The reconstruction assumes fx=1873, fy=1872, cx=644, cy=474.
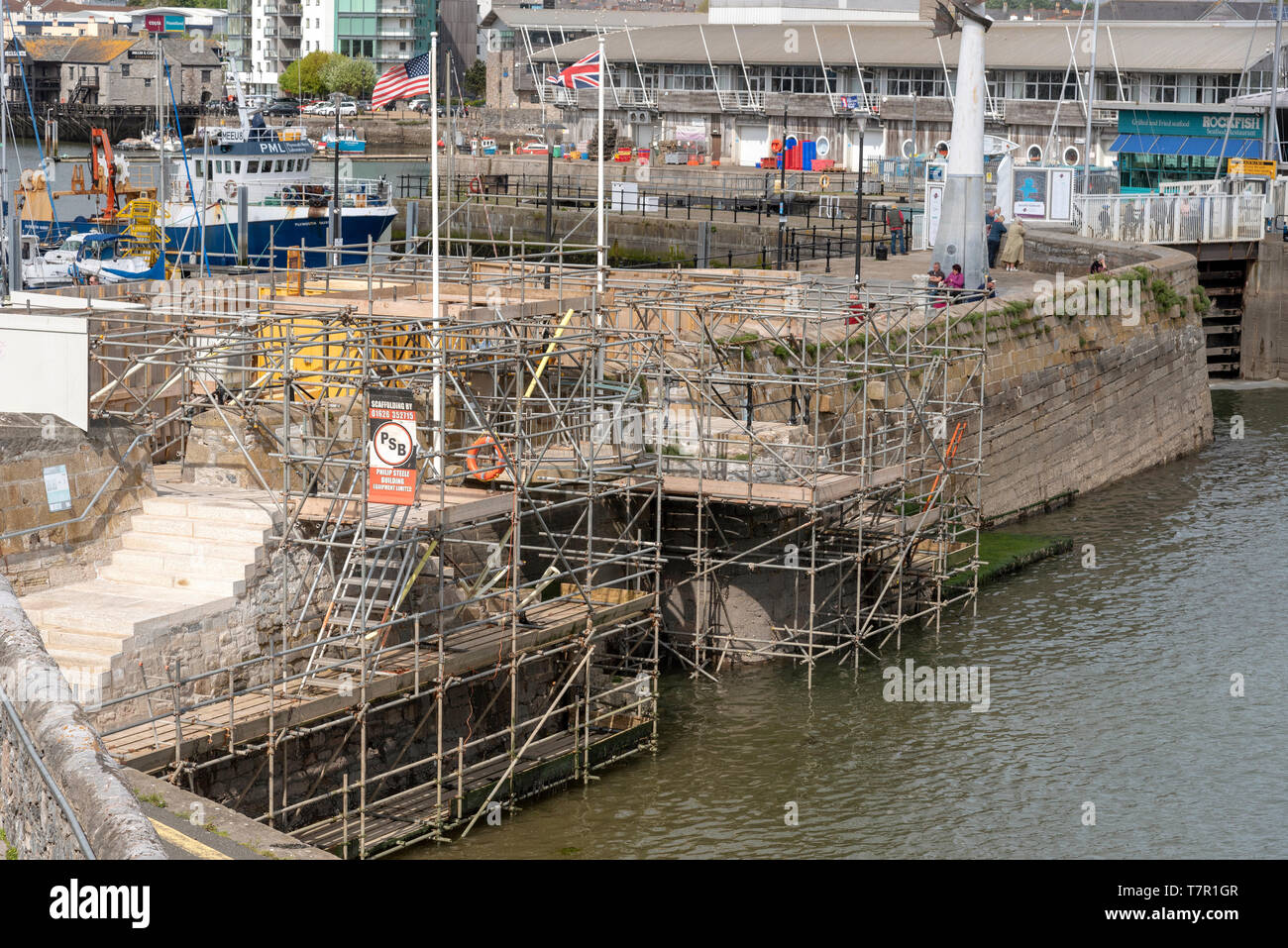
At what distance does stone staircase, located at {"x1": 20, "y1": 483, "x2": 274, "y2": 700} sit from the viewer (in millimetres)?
16359

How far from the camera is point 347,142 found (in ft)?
318

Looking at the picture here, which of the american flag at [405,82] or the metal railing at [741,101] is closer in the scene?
the american flag at [405,82]

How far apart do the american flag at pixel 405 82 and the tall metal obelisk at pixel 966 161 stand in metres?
11.6

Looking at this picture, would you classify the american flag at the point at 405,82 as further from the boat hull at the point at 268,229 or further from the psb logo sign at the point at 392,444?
the boat hull at the point at 268,229

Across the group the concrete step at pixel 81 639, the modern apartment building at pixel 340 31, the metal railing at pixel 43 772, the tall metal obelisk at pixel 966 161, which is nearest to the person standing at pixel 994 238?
the tall metal obelisk at pixel 966 161

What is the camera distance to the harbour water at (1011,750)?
62.0 feet

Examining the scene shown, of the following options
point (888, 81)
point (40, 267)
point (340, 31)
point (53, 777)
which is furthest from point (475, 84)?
point (53, 777)

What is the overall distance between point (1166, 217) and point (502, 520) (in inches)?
1265

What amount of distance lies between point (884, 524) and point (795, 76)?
55737 millimetres

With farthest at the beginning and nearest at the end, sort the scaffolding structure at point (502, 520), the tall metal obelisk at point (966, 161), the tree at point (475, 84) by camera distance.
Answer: the tree at point (475, 84)
the tall metal obelisk at point (966, 161)
the scaffolding structure at point (502, 520)

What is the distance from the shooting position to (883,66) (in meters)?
75.9

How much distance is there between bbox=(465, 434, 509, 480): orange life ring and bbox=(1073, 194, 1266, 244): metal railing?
2973cm

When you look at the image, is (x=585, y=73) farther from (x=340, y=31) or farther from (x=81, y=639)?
(x=340, y=31)
